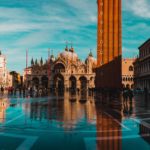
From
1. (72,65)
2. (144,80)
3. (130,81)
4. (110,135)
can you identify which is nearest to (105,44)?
(144,80)

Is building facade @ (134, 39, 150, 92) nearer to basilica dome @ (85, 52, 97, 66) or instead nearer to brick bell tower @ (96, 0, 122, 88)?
brick bell tower @ (96, 0, 122, 88)

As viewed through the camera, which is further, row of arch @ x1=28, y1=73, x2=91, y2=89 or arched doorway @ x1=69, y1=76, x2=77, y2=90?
arched doorway @ x1=69, y1=76, x2=77, y2=90

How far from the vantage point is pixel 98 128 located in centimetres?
1129

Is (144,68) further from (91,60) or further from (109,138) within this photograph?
(91,60)

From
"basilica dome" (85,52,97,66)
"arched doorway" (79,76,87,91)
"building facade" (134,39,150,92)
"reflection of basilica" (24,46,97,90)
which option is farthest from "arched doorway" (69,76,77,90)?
"building facade" (134,39,150,92)

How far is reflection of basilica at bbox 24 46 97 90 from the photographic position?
144 m

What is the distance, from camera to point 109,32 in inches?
2562

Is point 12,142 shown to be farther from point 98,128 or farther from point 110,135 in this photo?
point 98,128

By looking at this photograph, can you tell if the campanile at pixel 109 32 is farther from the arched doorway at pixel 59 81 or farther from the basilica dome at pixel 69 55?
the arched doorway at pixel 59 81

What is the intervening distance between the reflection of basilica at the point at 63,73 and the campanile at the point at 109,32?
74703 mm

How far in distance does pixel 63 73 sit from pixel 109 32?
80.7m

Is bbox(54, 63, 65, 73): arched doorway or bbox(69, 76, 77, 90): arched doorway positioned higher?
bbox(54, 63, 65, 73): arched doorway

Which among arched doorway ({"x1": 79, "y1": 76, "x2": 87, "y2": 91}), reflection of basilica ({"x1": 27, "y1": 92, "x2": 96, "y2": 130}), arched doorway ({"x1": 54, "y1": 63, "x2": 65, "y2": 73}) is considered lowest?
reflection of basilica ({"x1": 27, "y1": 92, "x2": 96, "y2": 130})

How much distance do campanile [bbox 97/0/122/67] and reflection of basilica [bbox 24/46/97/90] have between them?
245 feet
